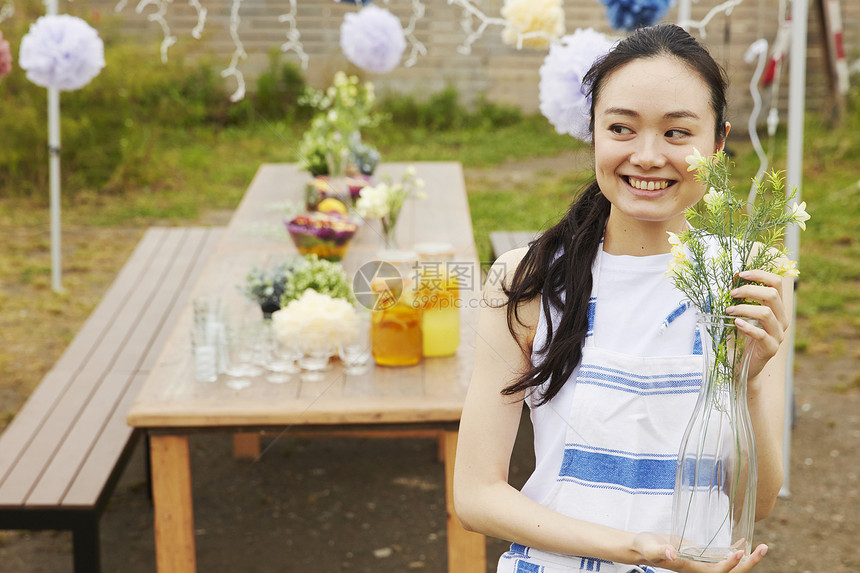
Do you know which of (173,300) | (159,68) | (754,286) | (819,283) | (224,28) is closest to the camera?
(754,286)

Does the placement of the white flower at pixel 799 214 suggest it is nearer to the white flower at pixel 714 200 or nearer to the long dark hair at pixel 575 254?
the white flower at pixel 714 200

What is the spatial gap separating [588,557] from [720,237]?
1.75 feet

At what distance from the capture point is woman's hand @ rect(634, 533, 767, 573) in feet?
4.25

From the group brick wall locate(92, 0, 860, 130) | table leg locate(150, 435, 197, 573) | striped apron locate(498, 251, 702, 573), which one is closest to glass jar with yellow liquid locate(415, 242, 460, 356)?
table leg locate(150, 435, 197, 573)

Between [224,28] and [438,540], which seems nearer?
[438,540]

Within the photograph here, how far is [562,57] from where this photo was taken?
8.81ft

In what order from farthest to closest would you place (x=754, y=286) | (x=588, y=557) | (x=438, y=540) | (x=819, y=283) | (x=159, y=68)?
1. (x=159, y=68)
2. (x=819, y=283)
3. (x=438, y=540)
4. (x=588, y=557)
5. (x=754, y=286)

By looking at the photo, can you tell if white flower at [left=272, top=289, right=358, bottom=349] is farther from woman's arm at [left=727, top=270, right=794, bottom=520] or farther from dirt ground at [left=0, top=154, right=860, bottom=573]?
woman's arm at [left=727, top=270, right=794, bottom=520]

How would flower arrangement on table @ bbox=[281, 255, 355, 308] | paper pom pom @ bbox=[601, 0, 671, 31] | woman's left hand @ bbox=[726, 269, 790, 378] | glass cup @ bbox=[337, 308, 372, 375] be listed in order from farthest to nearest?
paper pom pom @ bbox=[601, 0, 671, 31]
flower arrangement on table @ bbox=[281, 255, 355, 308]
glass cup @ bbox=[337, 308, 372, 375]
woman's left hand @ bbox=[726, 269, 790, 378]

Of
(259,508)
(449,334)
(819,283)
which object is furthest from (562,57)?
(819,283)

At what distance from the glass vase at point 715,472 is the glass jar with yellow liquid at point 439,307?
1258mm

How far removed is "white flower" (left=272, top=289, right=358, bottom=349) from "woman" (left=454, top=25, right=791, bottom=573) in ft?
3.22

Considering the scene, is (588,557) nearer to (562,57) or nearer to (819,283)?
(562,57)

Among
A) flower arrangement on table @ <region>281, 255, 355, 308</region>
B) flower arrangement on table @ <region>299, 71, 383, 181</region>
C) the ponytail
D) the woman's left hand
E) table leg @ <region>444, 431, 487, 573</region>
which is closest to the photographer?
the woman's left hand
